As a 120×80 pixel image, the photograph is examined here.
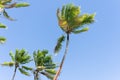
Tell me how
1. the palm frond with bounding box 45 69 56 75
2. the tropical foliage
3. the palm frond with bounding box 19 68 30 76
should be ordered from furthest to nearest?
1. the palm frond with bounding box 19 68 30 76
2. the palm frond with bounding box 45 69 56 75
3. the tropical foliage

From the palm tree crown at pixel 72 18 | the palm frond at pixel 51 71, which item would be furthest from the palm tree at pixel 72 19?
the palm frond at pixel 51 71

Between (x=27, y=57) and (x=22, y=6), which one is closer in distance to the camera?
(x=22, y=6)

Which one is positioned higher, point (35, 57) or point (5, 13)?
point (5, 13)

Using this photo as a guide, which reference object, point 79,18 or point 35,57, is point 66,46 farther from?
point 35,57

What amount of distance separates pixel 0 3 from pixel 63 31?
20.6 ft

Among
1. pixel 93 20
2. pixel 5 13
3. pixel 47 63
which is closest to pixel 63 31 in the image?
pixel 93 20

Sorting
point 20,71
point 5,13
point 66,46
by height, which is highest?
point 5,13

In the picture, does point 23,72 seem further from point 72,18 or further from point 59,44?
point 72,18

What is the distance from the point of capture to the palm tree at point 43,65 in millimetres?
42463

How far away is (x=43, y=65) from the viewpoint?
43.7 m

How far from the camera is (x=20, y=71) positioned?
4356cm

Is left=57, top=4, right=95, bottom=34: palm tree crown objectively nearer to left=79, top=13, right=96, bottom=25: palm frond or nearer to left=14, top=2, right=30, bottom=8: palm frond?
left=79, top=13, right=96, bottom=25: palm frond

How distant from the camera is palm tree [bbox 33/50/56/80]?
42463mm

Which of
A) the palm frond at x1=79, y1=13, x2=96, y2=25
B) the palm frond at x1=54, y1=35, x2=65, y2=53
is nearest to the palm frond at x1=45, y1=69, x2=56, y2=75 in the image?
the palm frond at x1=54, y1=35, x2=65, y2=53
